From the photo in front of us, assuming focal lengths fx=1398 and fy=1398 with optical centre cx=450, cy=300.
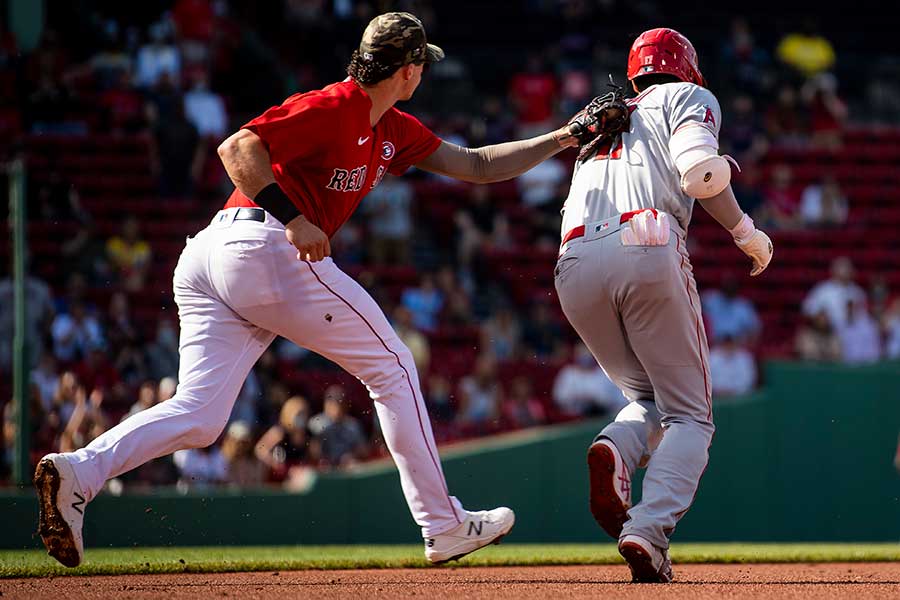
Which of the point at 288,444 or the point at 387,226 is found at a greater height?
the point at 387,226

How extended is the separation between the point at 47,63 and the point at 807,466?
9.00 metres

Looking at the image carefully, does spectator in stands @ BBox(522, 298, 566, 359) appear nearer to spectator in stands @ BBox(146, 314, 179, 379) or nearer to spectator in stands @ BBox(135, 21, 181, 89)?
spectator in stands @ BBox(146, 314, 179, 379)

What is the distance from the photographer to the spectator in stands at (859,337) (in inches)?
570

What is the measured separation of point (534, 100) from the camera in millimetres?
17375

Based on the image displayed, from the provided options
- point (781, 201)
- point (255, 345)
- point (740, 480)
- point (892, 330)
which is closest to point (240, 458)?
point (740, 480)

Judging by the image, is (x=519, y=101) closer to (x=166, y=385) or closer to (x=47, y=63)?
(x=47, y=63)

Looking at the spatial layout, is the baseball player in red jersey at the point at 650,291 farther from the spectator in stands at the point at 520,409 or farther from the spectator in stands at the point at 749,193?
the spectator in stands at the point at 749,193

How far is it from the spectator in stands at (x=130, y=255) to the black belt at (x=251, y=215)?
8121mm

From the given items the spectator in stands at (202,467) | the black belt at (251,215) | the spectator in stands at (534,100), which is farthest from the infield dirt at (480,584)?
the spectator in stands at (534,100)

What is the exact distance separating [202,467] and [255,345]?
5769 mm

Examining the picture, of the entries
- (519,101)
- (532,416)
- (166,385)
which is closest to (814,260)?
(519,101)

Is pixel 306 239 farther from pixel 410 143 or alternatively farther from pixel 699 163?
pixel 699 163

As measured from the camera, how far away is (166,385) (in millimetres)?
10547

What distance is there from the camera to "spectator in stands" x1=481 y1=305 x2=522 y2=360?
45.5ft
